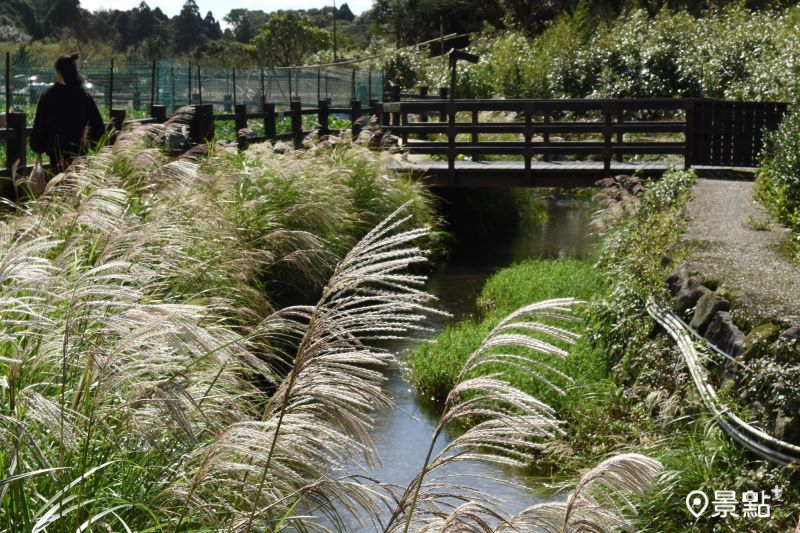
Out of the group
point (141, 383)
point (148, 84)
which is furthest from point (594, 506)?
point (148, 84)

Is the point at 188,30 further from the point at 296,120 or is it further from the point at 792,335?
the point at 792,335

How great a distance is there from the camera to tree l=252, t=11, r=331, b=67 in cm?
7775

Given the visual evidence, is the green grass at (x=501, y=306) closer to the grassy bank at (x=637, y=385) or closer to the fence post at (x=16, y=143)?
the grassy bank at (x=637, y=385)

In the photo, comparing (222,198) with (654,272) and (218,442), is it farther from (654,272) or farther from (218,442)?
(218,442)

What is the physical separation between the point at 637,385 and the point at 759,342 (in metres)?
1.68

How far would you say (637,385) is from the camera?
7.30m

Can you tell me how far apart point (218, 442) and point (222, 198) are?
22.6 ft

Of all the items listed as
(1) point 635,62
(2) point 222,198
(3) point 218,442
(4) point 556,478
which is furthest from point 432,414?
(1) point 635,62

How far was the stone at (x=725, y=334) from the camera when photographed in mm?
6094

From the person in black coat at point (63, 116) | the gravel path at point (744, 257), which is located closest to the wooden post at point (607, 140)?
the gravel path at point (744, 257)

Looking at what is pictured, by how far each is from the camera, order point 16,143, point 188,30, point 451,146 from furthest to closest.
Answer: point 188,30 < point 451,146 < point 16,143

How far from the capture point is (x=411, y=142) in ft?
60.8

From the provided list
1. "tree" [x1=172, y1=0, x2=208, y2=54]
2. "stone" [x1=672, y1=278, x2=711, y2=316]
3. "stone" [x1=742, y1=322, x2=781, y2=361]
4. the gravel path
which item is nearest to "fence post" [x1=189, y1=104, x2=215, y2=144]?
the gravel path

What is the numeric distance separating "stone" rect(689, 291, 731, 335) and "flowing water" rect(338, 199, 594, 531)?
1.33 m
